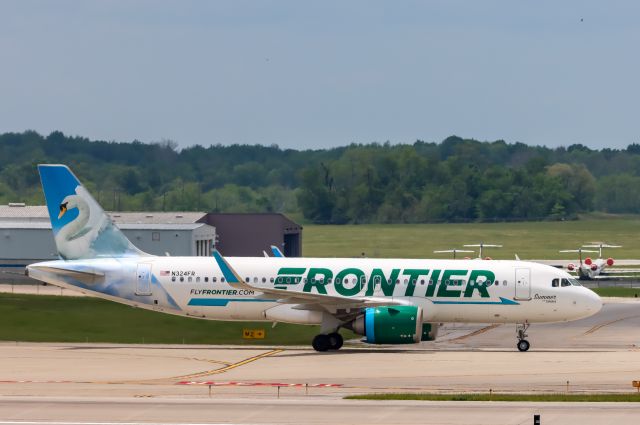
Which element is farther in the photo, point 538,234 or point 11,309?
point 538,234

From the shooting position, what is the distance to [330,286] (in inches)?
2024

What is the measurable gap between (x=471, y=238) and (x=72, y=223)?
11855cm

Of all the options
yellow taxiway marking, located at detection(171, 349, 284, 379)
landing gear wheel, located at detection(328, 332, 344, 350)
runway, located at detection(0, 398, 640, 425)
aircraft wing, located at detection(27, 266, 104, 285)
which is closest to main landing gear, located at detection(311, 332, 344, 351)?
→ landing gear wheel, located at detection(328, 332, 344, 350)

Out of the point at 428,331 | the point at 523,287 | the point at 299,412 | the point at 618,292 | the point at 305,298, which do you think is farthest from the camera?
the point at 618,292

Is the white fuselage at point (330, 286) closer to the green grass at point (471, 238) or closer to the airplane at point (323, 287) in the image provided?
the airplane at point (323, 287)

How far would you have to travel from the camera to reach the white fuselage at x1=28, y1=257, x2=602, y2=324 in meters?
50.9

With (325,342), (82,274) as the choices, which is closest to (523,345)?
(325,342)

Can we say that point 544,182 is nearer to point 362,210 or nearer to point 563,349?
point 362,210

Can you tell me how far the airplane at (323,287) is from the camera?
5067cm

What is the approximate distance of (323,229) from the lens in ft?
571

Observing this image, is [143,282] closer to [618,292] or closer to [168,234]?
[168,234]

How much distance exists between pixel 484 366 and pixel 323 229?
12923 cm

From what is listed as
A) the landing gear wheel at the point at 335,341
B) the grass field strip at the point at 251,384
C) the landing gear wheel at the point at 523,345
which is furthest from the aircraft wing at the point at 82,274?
the landing gear wheel at the point at 523,345

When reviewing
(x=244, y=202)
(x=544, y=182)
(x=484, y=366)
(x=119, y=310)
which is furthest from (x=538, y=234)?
(x=484, y=366)
